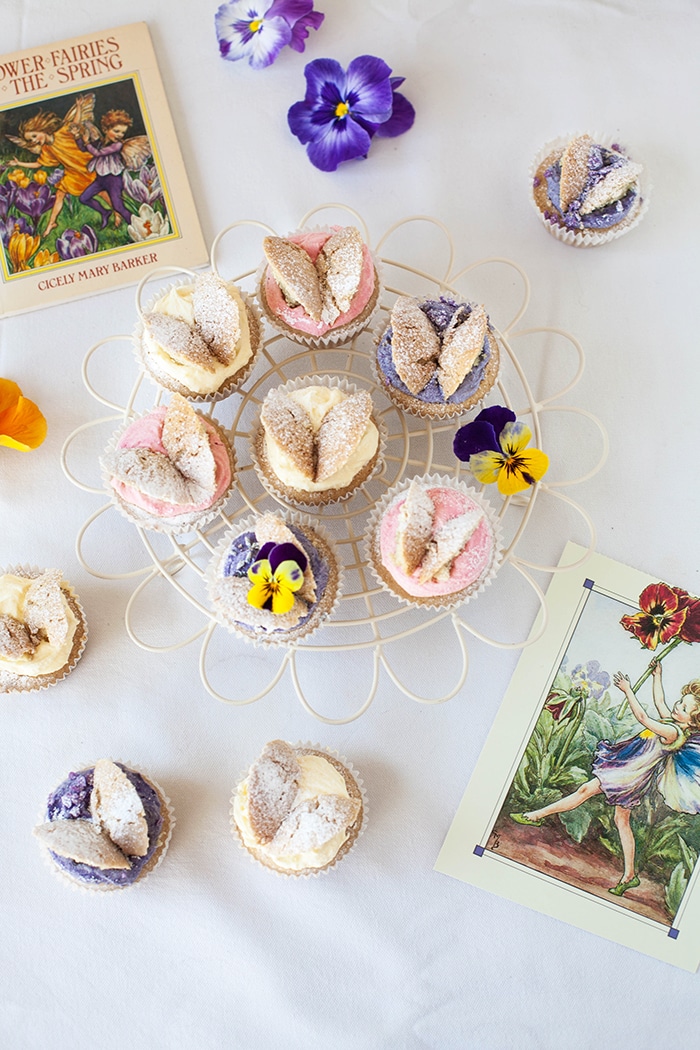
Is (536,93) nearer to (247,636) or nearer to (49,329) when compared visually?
(49,329)

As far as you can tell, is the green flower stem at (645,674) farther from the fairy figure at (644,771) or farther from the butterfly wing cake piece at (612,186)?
the butterfly wing cake piece at (612,186)

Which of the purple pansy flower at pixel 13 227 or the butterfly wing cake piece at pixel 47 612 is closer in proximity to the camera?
the butterfly wing cake piece at pixel 47 612

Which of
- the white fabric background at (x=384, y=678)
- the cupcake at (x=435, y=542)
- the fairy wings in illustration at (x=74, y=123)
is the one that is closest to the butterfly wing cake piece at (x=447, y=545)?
the cupcake at (x=435, y=542)

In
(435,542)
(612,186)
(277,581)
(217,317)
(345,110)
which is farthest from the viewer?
(345,110)

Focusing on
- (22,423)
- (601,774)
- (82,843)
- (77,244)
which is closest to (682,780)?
(601,774)

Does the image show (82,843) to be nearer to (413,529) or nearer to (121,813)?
(121,813)

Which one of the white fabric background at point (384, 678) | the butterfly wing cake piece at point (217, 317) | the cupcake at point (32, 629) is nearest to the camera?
the butterfly wing cake piece at point (217, 317)

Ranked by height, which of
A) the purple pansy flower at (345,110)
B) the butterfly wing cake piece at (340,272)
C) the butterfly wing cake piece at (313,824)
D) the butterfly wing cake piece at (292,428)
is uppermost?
the purple pansy flower at (345,110)

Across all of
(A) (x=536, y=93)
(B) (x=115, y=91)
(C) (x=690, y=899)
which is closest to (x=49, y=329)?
(B) (x=115, y=91)
